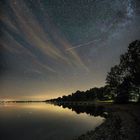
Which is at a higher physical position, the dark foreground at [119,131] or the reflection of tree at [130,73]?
the reflection of tree at [130,73]

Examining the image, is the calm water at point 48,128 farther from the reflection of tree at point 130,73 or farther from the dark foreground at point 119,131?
the reflection of tree at point 130,73

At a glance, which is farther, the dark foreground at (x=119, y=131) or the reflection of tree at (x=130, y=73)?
the reflection of tree at (x=130, y=73)

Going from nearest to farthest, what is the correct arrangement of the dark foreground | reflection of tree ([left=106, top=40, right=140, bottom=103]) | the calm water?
the dark foreground < the calm water < reflection of tree ([left=106, top=40, right=140, bottom=103])

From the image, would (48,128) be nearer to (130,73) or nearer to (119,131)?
(119,131)

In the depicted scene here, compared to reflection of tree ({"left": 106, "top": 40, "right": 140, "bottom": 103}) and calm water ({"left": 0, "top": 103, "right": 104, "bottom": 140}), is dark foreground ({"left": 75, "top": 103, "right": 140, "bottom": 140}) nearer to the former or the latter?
calm water ({"left": 0, "top": 103, "right": 104, "bottom": 140})

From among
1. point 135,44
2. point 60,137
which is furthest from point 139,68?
point 60,137

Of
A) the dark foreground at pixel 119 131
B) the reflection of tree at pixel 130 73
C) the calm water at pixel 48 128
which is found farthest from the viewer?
the reflection of tree at pixel 130 73

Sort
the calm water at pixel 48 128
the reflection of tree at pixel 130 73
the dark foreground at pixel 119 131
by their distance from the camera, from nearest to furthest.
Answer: the dark foreground at pixel 119 131, the calm water at pixel 48 128, the reflection of tree at pixel 130 73

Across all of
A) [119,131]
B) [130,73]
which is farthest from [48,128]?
[130,73]

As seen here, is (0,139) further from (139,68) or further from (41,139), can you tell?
(139,68)

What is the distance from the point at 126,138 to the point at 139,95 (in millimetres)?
53452

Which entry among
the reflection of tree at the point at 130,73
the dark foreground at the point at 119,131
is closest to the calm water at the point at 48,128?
the dark foreground at the point at 119,131

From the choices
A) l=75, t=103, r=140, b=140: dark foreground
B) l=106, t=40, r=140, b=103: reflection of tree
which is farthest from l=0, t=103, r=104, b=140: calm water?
l=106, t=40, r=140, b=103: reflection of tree

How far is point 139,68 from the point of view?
63375 millimetres
